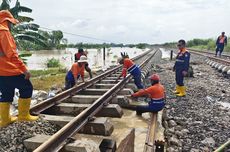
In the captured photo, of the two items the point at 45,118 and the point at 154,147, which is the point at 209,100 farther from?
the point at 45,118

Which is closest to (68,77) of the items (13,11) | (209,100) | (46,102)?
(46,102)

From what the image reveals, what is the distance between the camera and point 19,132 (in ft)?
13.6

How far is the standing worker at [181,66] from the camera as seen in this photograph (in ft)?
30.5

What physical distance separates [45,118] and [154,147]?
185 cm

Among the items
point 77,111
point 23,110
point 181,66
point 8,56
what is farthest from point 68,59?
point 8,56

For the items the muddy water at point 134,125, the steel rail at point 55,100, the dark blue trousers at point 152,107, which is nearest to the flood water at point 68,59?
the steel rail at point 55,100

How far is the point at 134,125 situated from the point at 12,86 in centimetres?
235

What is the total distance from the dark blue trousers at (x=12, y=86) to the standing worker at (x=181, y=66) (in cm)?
576

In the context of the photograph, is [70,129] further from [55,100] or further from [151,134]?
[55,100]

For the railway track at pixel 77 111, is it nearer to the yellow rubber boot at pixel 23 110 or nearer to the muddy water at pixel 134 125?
the muddy water at pixel 134 125

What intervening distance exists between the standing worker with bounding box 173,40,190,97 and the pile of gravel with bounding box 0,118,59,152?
563cm

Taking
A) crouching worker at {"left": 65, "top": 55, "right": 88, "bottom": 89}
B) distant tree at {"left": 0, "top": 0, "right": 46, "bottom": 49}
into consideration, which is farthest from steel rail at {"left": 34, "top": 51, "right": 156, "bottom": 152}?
distant tree at {"left": 0, "top": 0, "right": 46, "bottom": 49}

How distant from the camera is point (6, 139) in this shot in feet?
13.0

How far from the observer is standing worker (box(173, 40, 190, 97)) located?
9281mm
